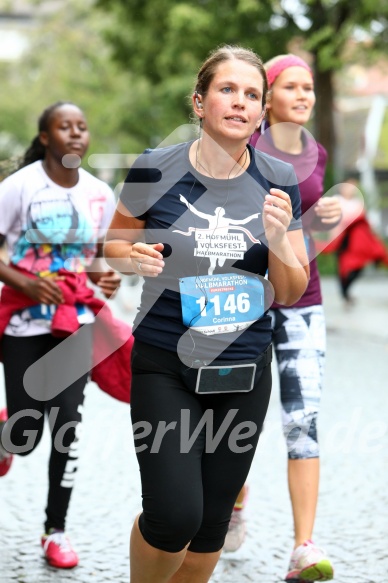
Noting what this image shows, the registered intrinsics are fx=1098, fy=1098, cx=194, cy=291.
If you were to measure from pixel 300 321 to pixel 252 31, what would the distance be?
16.2 m

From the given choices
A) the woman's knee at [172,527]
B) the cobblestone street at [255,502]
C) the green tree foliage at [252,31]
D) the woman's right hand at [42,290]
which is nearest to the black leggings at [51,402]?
the woman's right hand at [42,290]

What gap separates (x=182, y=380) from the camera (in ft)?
11.0

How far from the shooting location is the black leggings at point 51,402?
4.48 metres

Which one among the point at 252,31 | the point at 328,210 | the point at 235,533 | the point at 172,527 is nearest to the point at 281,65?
the point at 328,210

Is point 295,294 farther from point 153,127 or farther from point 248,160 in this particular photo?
point 153,127

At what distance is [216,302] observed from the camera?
332cm

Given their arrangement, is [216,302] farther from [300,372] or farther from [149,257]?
[300,372]

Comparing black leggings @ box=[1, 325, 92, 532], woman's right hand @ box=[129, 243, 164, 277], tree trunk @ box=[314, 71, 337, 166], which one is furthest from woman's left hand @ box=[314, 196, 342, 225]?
tree trunk @ box=[314, 71, 337, 166]

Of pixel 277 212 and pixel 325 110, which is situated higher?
pixel 325 110

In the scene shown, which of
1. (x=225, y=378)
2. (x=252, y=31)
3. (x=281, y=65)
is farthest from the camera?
(x=252, y=31)

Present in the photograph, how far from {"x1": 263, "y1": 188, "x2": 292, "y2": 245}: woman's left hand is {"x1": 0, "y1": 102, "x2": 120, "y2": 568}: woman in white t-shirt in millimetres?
1455

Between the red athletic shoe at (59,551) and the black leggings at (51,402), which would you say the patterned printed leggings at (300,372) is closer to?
the black leggings at (51,402)

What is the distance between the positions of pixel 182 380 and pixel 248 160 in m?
0.73

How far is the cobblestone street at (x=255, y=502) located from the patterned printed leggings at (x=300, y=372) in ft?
1.82
